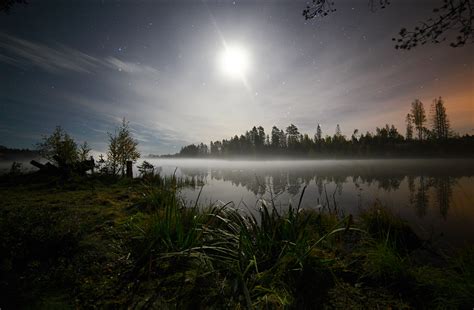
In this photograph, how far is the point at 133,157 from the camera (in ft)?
62.3

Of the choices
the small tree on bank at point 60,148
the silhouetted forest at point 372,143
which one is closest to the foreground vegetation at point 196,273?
the small tree on bank at point 60,148

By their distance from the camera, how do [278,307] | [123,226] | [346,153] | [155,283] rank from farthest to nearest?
[346,153]
[123,226]
[155,283]
[278,307]

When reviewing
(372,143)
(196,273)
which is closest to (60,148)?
(196,273)

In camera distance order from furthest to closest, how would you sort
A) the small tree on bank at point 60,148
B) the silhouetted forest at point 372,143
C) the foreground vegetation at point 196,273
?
the silhouetted forest at point 372,143
the small tree on bank at point 60,148
the foreground vegetation at point 196,273

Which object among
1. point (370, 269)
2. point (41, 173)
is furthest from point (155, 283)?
point (41, 173)

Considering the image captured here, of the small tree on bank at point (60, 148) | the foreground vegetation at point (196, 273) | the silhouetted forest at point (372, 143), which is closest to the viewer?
the foreground vegetation at point (196, 273)

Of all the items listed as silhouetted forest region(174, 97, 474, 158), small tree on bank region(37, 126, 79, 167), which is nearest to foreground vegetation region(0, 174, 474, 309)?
small tree on bank region(37, 126, 79, 167)

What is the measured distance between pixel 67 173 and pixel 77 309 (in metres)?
14.3

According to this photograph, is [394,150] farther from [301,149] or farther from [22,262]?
[22,262]

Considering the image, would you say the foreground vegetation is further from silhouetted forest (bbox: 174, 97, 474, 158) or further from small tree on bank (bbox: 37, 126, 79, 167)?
silhouetted forest (bbox: 174, 97, 474, 158)

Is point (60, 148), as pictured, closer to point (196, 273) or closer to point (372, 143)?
point (196, 273)

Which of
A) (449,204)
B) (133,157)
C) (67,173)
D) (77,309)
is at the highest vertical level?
(133,157)

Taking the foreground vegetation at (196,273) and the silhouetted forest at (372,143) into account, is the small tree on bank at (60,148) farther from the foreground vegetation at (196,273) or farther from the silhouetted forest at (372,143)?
the silhouetted forest at (372,143)

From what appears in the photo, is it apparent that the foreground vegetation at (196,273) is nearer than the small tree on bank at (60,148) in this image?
Yes
